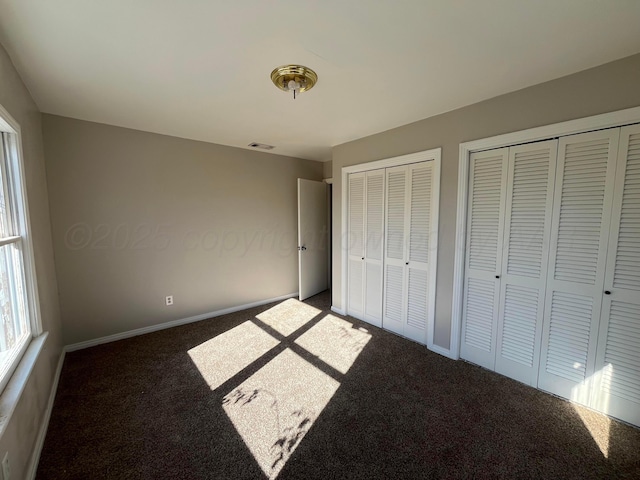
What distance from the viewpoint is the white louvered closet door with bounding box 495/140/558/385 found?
6.49ft

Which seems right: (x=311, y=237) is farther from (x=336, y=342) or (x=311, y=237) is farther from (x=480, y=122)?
(x=480, y=122)

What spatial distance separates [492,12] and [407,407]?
7.99 ft

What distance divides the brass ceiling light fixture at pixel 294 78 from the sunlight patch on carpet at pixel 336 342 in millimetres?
2350

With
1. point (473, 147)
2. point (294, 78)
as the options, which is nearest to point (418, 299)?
point (473, 147)

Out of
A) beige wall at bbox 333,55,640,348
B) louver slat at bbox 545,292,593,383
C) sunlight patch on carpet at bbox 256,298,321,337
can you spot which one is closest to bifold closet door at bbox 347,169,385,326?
beige wall at bbox 333,55,640,348

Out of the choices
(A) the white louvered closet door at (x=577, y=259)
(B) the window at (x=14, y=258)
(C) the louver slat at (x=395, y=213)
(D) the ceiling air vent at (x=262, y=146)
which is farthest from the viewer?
(D) the ceiling air vent at (x=262, y=146)

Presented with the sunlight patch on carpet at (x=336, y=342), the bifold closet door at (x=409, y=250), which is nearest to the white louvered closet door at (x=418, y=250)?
the bifold closet door at (x=409, y=250)

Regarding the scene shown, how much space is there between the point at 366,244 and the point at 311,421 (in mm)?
2022

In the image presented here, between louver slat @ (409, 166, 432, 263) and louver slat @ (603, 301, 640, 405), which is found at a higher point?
A: louver slat @ (409, 166, 432, 263)

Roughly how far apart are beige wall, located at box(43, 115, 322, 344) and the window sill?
46.2 inches

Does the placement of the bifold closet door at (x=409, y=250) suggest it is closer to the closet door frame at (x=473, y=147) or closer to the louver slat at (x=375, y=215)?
the louver slat at (x=375, y=215)

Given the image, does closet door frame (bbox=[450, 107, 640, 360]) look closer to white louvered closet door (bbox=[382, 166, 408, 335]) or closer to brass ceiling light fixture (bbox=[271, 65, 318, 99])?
white louvered closet door (bbox=[382, 166, 408, 335])

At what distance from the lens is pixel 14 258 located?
5.45 feet

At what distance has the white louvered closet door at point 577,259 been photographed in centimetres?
175
